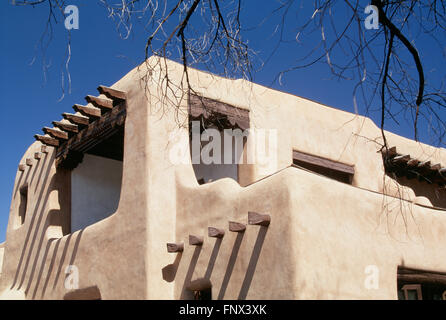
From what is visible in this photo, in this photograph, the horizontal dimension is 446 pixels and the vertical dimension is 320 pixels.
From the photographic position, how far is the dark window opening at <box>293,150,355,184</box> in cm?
1216

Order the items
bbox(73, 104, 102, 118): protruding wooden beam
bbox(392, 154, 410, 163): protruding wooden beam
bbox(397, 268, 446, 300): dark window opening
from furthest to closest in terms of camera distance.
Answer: bbox(392, 154, 410, 163): protruding wooden beam, bbox(73, 104, 102, 118): protruding wooden beam, bbox(397, 268, 446, 300): dark window opening

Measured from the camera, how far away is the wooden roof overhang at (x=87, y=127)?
36.9ft

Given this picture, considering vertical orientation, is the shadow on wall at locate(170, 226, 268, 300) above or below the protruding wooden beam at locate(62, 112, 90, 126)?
below

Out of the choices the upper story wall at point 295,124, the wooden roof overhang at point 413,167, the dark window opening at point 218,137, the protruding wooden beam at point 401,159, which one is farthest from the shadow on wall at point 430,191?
the dark window opening at point 218,137

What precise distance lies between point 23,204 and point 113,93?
5.58 meters

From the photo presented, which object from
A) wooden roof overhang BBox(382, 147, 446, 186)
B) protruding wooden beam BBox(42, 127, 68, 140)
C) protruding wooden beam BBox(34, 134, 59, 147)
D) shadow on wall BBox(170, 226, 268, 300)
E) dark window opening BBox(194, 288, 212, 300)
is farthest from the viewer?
wooden roof overhang BBox(382, 147, 446, 186)

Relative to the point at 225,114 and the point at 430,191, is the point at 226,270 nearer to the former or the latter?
the point at 225,114

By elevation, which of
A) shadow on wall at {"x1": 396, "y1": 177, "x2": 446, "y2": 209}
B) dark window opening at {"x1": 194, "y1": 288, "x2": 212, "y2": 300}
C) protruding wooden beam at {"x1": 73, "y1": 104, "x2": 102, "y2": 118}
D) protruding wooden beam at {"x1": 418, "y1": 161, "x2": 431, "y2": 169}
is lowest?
dark window opening at {"x1": 194, "y1": 288, "x2": 212, "y2": 300}

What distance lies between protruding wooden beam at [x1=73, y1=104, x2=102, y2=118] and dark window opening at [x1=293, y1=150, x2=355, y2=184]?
160 inches

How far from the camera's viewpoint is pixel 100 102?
1138 cm

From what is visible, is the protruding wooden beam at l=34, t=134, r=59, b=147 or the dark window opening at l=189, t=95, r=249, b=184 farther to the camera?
the protruding wooden beam at l=34, t=134, r=59, b=147

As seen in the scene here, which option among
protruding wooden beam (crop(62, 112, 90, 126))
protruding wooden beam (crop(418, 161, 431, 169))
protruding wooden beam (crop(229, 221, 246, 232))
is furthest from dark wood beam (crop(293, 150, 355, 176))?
protruding wooden beam (crop(62, 112, 90, 126))

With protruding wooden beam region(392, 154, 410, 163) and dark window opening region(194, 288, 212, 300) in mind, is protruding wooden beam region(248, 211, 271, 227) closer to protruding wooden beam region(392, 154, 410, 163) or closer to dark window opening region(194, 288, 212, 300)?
dark window opening region(194, 288, 212, 300)

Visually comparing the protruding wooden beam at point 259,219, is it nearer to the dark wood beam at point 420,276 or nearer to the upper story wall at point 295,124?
the dark wood beam at point 420,276
